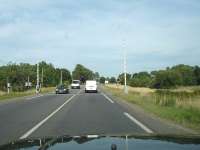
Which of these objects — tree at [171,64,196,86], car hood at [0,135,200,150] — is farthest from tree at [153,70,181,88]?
car hood at [0,135,200,150]

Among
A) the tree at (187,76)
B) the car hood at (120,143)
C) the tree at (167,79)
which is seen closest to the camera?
the car hood at (120,143)

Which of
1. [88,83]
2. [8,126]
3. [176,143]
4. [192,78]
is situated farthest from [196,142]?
[192,78]

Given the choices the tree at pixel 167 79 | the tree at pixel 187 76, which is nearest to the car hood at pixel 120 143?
the tree at pixel 167 79

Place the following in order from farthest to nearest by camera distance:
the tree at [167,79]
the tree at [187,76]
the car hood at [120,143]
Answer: the tree at [187,76] → the tree at [167,79] → the car hood at [120,143]

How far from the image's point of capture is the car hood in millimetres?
5668

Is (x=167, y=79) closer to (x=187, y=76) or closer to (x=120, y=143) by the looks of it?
(x=187, y=76)

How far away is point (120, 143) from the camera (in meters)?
5.94

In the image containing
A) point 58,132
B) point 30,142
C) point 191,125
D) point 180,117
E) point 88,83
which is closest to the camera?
point 30,142

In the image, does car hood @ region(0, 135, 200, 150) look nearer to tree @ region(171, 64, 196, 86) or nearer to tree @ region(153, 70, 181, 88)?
tree @ region(153, 70, 181, 88)

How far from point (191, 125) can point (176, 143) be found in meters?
13.0

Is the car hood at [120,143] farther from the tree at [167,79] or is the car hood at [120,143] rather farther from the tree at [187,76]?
the tree at [187,76]

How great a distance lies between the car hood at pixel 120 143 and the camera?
5.67m

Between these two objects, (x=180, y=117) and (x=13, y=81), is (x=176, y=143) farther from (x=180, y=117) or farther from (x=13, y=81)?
(x=13, y=81)

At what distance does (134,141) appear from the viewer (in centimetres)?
612
